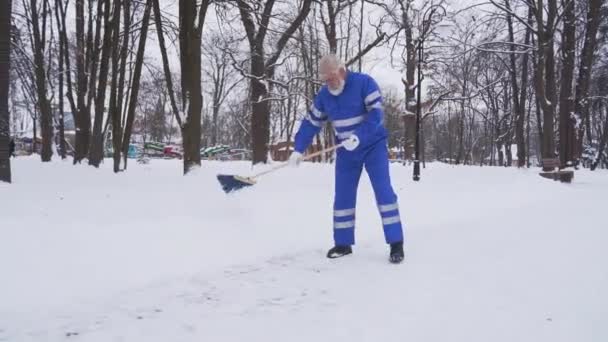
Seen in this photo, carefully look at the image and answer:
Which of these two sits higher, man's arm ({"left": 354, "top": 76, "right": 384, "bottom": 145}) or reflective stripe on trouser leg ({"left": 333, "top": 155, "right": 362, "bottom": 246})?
man's arm ({"left": 354, "top": 76, "right": 384, "bottom": 145})

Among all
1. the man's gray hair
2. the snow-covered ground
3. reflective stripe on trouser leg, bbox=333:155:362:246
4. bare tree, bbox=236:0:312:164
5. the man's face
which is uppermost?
bare tree, bbox=236:0:312:164

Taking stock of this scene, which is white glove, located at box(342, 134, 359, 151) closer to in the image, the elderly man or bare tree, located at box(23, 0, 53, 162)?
the elderly man

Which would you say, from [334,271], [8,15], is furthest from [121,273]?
[8,15]

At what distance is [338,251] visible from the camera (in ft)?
13.7

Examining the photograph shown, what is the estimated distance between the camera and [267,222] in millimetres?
5520

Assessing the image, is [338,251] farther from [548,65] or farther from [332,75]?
[548,65]

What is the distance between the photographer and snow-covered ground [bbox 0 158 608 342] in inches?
99.3

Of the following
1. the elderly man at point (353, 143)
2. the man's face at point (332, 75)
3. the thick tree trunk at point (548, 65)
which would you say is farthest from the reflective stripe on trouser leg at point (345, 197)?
the thick tree trunk at point (548, 65)

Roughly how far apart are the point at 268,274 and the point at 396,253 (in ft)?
3.67

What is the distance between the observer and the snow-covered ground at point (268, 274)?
2.52 metres

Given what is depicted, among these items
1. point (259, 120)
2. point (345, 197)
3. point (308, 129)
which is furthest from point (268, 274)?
point (259, 120)

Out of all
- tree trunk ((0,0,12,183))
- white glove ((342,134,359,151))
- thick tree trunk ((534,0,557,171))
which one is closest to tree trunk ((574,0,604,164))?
thick tree trunk ((534,0,557,171))

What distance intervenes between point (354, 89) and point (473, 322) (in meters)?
2.18

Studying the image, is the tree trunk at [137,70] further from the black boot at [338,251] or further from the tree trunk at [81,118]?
the black boot at [338,251]
